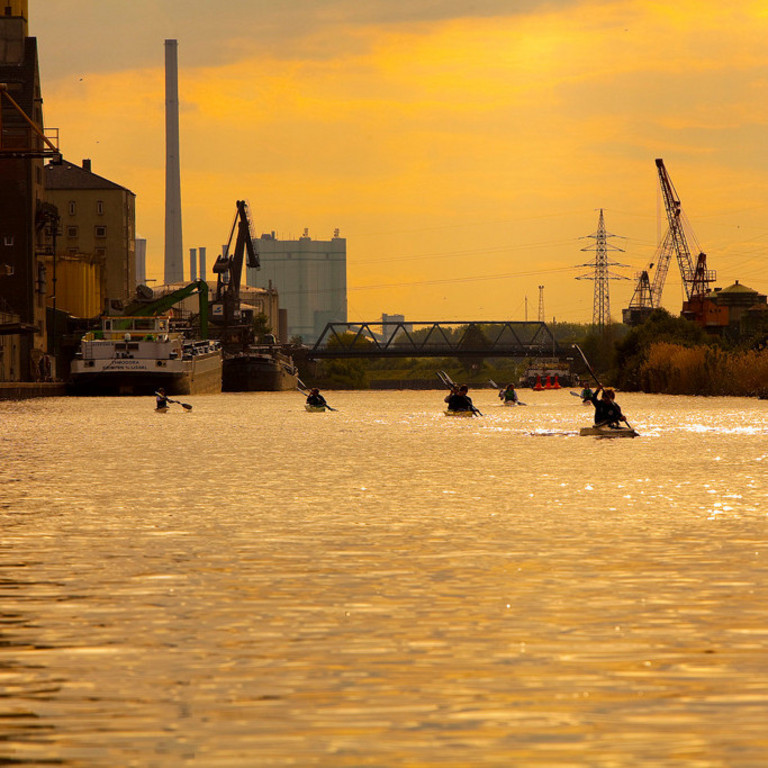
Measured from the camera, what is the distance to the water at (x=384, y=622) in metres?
9.87

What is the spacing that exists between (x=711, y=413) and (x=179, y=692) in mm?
66058

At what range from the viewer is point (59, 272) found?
156625 millimetres

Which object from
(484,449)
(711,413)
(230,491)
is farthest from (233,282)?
(230,491)

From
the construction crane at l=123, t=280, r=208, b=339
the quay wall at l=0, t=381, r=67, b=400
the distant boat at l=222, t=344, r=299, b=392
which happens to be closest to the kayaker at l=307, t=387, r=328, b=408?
the quay wall at l=0, t=381, r=67, b=400

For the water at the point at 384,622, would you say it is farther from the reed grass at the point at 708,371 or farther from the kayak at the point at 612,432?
the reed grass at the point at 708,371

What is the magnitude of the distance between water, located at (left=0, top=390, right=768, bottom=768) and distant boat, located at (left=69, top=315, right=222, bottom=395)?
3499 inches

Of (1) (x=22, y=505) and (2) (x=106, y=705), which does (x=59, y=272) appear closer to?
(1) (x=22, y=505)

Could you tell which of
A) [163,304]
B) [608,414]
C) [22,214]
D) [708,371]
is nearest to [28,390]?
[22,214]

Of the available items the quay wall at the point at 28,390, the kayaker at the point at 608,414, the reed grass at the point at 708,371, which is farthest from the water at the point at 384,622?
the quay wall at the point at 28,390

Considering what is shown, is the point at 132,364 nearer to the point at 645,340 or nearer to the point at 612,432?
the point at 645,340

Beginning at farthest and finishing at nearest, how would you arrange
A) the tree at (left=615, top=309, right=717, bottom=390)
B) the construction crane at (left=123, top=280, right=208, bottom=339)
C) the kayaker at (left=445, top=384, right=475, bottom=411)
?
the construction crane at (left=123, top=280, right=208, bottom=339) → the tree at (left=615, top=309, right=717, bottom=390) → the kayaker at (left=445, top=384, right=475, bottom=411)

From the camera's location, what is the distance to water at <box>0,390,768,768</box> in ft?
32.4

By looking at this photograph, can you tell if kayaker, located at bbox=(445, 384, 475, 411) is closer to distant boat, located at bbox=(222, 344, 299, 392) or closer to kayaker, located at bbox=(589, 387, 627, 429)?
kayaker, located at bbox=(589, 387, 627, 429)

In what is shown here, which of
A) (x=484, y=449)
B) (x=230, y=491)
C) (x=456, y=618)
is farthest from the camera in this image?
(x=484, y=449)
